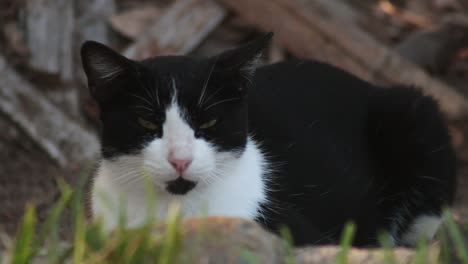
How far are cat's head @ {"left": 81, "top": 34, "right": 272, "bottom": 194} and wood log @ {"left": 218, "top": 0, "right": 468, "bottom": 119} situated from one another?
1946 mm

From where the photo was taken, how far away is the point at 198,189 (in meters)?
2.30

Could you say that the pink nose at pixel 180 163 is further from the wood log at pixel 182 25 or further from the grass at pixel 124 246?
the wood log at pixel 182 25

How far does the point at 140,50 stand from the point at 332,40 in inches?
39.4

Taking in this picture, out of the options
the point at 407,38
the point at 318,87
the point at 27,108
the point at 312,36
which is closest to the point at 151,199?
the point at 318,87

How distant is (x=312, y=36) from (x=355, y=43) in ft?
0.75

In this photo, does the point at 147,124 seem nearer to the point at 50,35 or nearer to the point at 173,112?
the point at 173,112

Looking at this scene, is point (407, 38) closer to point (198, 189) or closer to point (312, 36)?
point (312, 36)

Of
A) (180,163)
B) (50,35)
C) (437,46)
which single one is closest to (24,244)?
(180,163)

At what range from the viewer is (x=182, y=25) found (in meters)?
4.32

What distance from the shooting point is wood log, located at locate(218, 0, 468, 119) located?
4191 millimetres

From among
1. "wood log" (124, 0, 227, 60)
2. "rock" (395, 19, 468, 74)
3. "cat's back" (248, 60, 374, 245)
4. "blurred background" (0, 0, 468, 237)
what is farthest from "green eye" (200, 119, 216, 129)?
"rock" (395, 19, 468, 74)

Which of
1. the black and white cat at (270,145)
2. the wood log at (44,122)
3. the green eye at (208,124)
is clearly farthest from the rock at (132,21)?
the green eye at (208,124)

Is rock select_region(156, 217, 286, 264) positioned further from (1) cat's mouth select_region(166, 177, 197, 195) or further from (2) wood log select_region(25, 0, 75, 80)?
(2) wood log select_region(25, 0, 75, 80)

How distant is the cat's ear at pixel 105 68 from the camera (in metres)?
2.21
